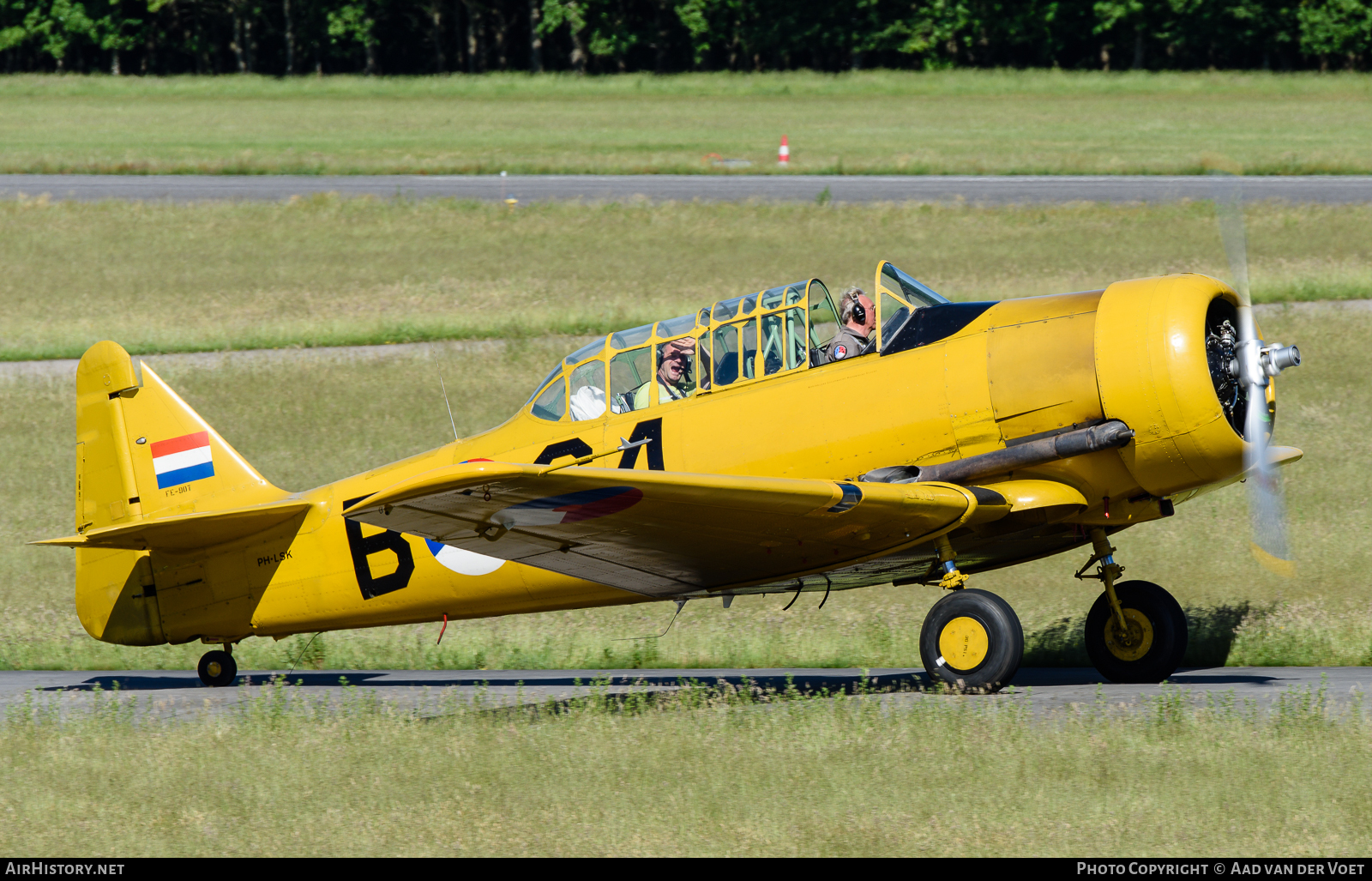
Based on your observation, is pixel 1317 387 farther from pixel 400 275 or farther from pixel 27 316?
pixel 27 316

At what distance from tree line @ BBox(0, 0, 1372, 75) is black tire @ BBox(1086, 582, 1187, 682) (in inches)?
2191

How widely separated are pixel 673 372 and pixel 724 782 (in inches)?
128

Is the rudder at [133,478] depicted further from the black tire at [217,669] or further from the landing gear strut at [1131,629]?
the landing gear strut at [1131,629]

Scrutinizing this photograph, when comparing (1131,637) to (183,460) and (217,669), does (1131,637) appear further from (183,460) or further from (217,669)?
(183,460)

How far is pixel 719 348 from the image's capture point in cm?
920

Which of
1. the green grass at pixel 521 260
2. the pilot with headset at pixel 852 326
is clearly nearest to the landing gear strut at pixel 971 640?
the pilot with headset at pixel 852 326

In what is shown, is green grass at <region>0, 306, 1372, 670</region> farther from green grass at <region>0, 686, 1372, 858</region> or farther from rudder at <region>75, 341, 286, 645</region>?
green grass at <region>0, 686, 1372, 858</region>

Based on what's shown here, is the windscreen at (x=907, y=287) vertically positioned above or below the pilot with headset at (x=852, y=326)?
above

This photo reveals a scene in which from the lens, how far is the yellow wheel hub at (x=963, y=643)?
8438 millimetres

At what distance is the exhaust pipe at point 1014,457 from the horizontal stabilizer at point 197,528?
14.5ft

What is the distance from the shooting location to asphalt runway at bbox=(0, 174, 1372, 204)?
94.6ft

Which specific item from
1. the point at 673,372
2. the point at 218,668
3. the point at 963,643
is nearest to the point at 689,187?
the point at 218,668

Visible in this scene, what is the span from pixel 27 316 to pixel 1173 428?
1990 cm

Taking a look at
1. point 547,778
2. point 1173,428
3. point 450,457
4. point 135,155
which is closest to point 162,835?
point 547,778
